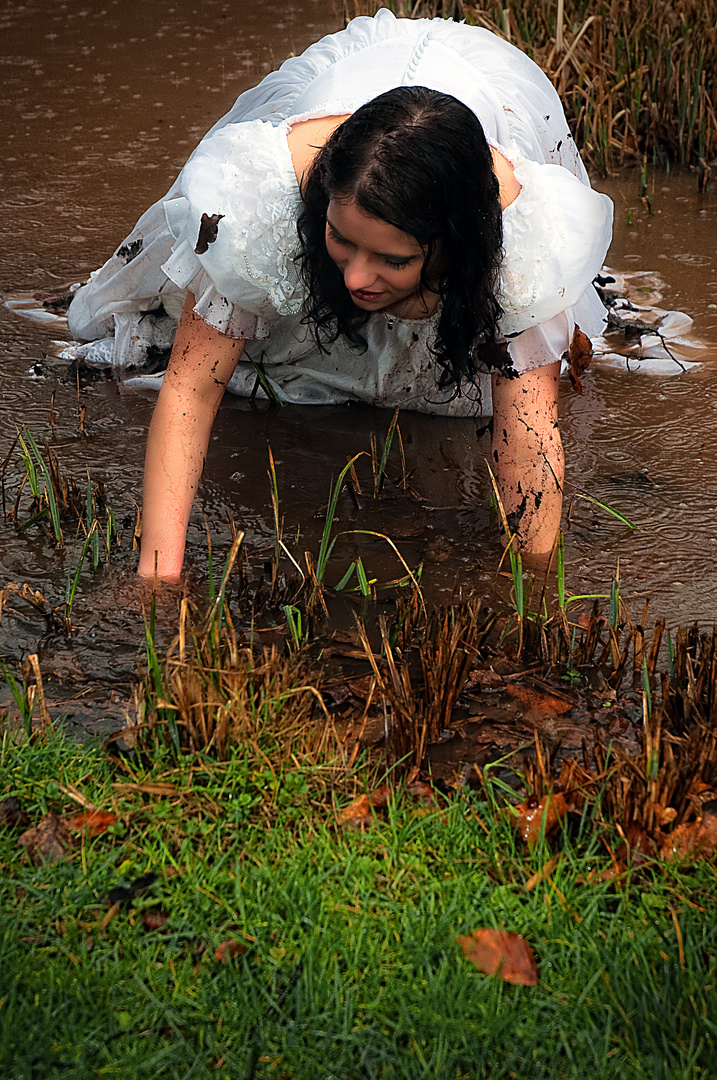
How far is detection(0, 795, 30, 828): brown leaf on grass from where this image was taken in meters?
2.15

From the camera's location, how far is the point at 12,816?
2162 millimetres

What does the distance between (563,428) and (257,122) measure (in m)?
1.53

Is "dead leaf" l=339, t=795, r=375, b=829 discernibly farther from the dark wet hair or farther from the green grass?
the dark wet hair

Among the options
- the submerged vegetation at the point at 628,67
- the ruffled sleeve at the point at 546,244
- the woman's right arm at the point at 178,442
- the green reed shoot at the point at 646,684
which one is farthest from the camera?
the submerged vegetation at the point at 628,67

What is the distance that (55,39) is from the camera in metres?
8.62

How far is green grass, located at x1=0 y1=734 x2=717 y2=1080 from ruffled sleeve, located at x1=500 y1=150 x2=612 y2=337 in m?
1.24

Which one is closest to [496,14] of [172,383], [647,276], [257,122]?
[647,276]

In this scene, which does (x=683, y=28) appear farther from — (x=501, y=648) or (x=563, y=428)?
(x=501, y=648)

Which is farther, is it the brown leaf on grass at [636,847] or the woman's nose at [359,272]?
the woman's nose at [359,272]

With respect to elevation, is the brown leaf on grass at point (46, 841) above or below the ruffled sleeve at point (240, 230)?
below

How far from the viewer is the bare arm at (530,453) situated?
295 centimetres

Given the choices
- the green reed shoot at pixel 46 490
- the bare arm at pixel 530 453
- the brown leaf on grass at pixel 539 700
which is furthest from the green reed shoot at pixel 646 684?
the green reed shoot at pixel 46 490

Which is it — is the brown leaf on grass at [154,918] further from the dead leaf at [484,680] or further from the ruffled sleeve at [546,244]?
the ruffled sleeve at [546,244]

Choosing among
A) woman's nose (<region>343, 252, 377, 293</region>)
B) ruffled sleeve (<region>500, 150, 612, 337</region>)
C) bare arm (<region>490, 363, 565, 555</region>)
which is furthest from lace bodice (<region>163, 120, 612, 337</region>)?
woman's nose (<region>343, 252, 377, 293</region>)
